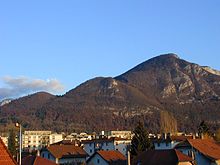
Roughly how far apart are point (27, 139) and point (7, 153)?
579 ft

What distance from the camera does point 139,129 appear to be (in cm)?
7975

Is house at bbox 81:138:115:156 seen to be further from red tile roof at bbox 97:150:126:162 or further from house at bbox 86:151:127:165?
red tile roof at bbox 97:150:126:162

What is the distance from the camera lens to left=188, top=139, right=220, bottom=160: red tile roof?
67000mm

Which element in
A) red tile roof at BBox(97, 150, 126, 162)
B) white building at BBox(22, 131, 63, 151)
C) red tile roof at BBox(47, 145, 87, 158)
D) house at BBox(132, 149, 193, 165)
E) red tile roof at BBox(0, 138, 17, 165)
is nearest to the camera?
red tile roof at BBox(0, 138, 17, 165)

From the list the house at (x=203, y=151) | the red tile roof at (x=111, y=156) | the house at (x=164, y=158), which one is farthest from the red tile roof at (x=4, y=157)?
the red tile roof at (x=111, y=156)

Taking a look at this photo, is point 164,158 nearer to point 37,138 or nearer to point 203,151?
point 203,151

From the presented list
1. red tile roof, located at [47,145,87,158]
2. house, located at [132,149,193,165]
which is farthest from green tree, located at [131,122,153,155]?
house, located at [132,149,193,165]

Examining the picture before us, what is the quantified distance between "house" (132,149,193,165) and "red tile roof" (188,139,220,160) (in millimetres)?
8453

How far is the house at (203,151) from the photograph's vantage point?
66188mm

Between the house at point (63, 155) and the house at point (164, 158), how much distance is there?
66.7ft

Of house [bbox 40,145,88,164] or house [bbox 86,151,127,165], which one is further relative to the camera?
house [bbox 40,145,88,164]

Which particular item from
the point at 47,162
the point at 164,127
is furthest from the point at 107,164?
the point at 164,127

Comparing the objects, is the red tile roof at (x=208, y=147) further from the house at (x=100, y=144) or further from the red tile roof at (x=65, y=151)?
the house at (x=100, y=144)

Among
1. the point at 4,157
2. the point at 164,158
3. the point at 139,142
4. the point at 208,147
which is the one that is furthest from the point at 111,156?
the point at 4,157
